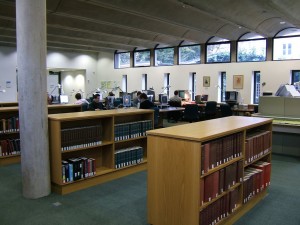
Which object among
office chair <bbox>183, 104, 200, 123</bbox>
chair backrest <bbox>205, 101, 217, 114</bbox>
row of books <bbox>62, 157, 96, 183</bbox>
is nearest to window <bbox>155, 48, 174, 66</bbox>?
chair backrest <bbox>205, 101, 217, 114</bbox>

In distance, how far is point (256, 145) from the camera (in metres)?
3.81

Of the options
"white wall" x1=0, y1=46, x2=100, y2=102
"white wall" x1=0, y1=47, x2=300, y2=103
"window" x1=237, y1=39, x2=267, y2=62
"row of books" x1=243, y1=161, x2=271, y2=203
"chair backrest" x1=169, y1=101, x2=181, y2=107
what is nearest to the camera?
"row of books" x1=243, y1=161, x2=271, y2=203

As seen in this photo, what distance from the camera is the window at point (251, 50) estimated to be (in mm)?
11055

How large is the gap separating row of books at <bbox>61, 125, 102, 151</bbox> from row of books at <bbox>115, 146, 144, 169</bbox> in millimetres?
447

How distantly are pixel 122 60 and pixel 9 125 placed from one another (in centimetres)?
1079

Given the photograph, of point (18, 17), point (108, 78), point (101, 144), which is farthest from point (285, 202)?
point (108, 78)

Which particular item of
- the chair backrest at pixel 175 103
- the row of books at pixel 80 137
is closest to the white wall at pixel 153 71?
the chair backrest at pixel 175 103

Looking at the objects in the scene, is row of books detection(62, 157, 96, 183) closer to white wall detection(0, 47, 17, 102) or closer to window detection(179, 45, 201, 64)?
window detection(179, 45, 201, 64)

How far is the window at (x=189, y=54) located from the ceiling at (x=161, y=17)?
2.62 ft

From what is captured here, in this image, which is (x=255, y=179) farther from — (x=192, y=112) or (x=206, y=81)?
(x=206, y=81)

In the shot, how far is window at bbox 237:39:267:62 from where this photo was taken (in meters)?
11.1

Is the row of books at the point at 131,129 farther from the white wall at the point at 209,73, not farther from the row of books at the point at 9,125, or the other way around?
the white wall at the point at 209,73

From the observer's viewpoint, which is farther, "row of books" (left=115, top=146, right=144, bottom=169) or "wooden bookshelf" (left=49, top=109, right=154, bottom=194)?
"row of books" (left=115, top=146, right=144, bottom=169)

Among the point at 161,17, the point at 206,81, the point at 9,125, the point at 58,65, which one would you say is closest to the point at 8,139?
the point at 9,125
